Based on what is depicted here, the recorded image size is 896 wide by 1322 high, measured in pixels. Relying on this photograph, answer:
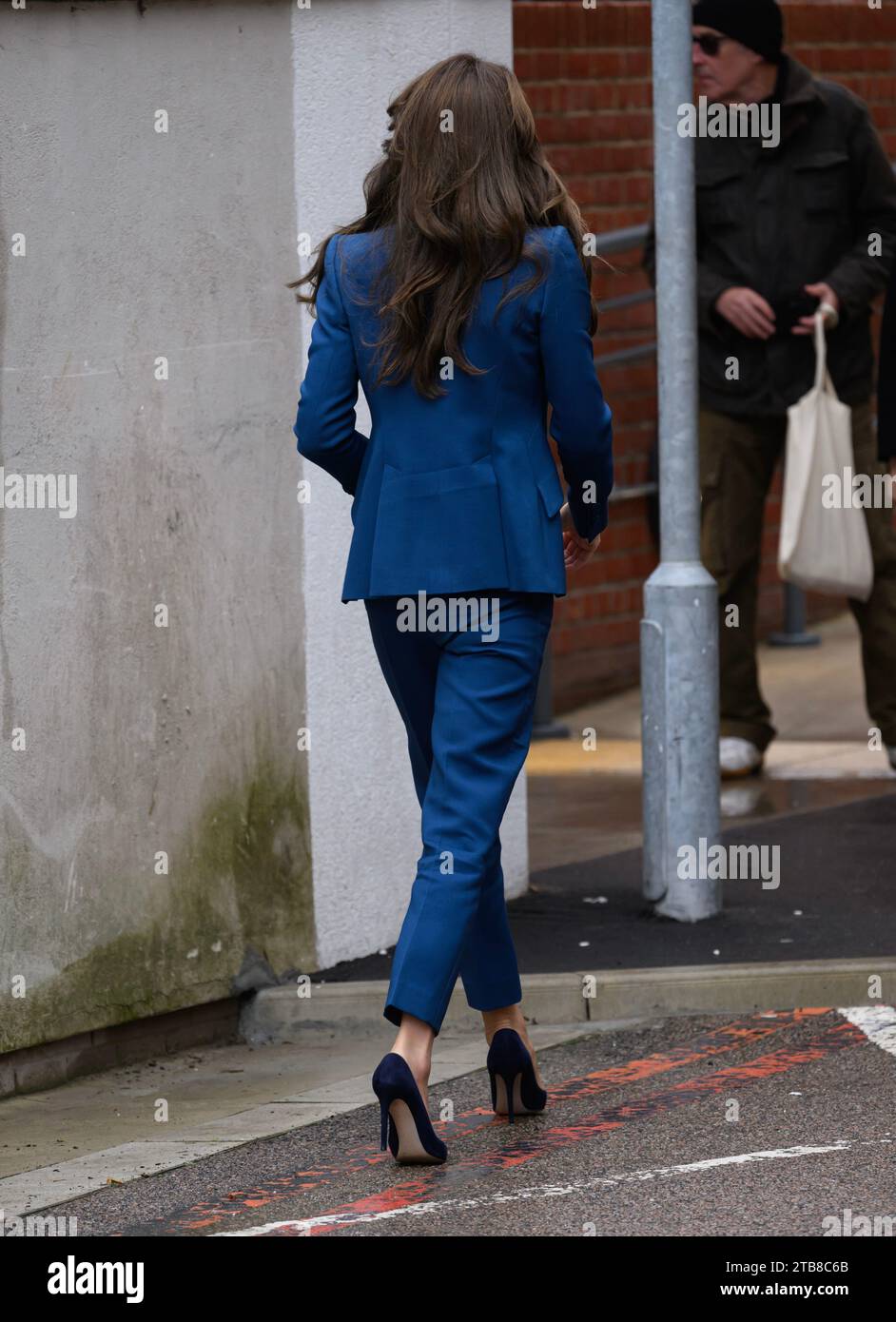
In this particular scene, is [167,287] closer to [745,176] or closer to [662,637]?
[662,637]

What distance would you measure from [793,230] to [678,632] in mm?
2068

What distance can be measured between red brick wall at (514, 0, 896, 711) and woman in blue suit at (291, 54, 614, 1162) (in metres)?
4.76

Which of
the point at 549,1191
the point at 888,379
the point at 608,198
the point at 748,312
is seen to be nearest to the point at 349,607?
the point at 888,379

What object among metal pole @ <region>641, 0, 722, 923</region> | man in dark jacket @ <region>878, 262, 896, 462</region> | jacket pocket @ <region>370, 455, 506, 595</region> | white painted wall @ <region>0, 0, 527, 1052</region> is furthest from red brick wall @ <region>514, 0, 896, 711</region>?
jacket pocket @ <region>370, 455, 506, 595</region>

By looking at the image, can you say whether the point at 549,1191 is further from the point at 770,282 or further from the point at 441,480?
the point at 770,282

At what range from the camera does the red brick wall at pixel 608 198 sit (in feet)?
32.1

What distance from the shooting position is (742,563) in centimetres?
838

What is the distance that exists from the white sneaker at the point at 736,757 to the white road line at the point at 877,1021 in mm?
2391

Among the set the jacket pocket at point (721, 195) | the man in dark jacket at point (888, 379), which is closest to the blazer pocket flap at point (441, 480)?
the man in dark jacket at point (888, 379)

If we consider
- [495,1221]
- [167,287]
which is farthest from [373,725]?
[495,1221]

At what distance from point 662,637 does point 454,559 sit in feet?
6.19

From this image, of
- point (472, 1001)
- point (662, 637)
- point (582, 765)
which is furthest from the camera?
point (582, 765)

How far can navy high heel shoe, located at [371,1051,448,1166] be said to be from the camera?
4.74m
